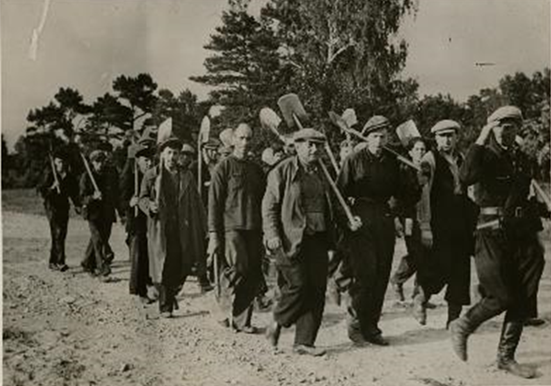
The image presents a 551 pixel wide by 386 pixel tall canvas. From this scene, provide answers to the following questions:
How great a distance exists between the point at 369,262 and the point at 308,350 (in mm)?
665

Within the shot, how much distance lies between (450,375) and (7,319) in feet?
8.27

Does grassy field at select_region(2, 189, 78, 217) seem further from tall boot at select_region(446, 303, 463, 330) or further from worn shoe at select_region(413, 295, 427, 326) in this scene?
tall boot at select_region(446, 303, 463, 330)

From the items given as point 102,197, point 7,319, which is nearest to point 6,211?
point 102,197

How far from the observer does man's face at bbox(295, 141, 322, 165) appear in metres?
4.94

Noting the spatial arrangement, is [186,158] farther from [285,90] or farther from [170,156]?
[285,90]

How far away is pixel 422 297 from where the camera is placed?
5.49 metres

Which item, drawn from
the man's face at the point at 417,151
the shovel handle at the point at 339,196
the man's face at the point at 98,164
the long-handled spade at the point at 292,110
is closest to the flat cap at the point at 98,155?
the man's face at the point at 98,164

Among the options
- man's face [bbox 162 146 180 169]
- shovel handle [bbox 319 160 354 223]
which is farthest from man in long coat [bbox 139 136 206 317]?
shovel handle [bbox 319 160 354 223]

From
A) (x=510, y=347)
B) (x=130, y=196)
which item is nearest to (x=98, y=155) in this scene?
(x=130, y=196)

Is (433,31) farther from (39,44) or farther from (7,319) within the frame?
(7,319)

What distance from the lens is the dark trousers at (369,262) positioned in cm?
511

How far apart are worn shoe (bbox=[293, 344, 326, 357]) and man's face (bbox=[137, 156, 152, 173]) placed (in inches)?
64.5

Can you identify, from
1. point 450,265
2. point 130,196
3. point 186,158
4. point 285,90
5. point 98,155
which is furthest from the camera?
point 130,196

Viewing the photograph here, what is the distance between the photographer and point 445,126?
17.6 feet
